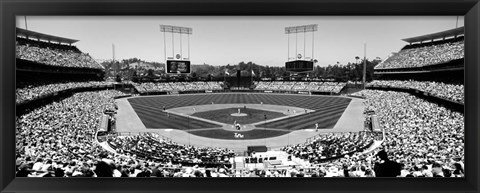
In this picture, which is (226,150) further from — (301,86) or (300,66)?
(301,86)

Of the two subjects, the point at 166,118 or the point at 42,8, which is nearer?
the point at 42,8

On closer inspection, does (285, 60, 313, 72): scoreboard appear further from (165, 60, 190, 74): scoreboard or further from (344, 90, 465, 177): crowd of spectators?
(344, 90, 465, 177): crowd of spectators

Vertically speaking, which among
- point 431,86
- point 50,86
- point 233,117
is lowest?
point 233,117

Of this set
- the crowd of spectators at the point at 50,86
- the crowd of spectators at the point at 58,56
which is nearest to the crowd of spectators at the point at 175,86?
the crowd of spectators at the point at 50,86

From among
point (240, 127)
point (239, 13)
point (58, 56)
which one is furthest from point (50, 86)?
point (239, 13)

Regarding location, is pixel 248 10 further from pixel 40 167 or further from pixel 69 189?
pixel 40 167

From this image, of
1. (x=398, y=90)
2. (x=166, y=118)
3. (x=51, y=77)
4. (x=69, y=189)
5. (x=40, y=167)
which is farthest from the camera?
(x=398, y=90)

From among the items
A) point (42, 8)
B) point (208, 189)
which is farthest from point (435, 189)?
point (42, 8)
